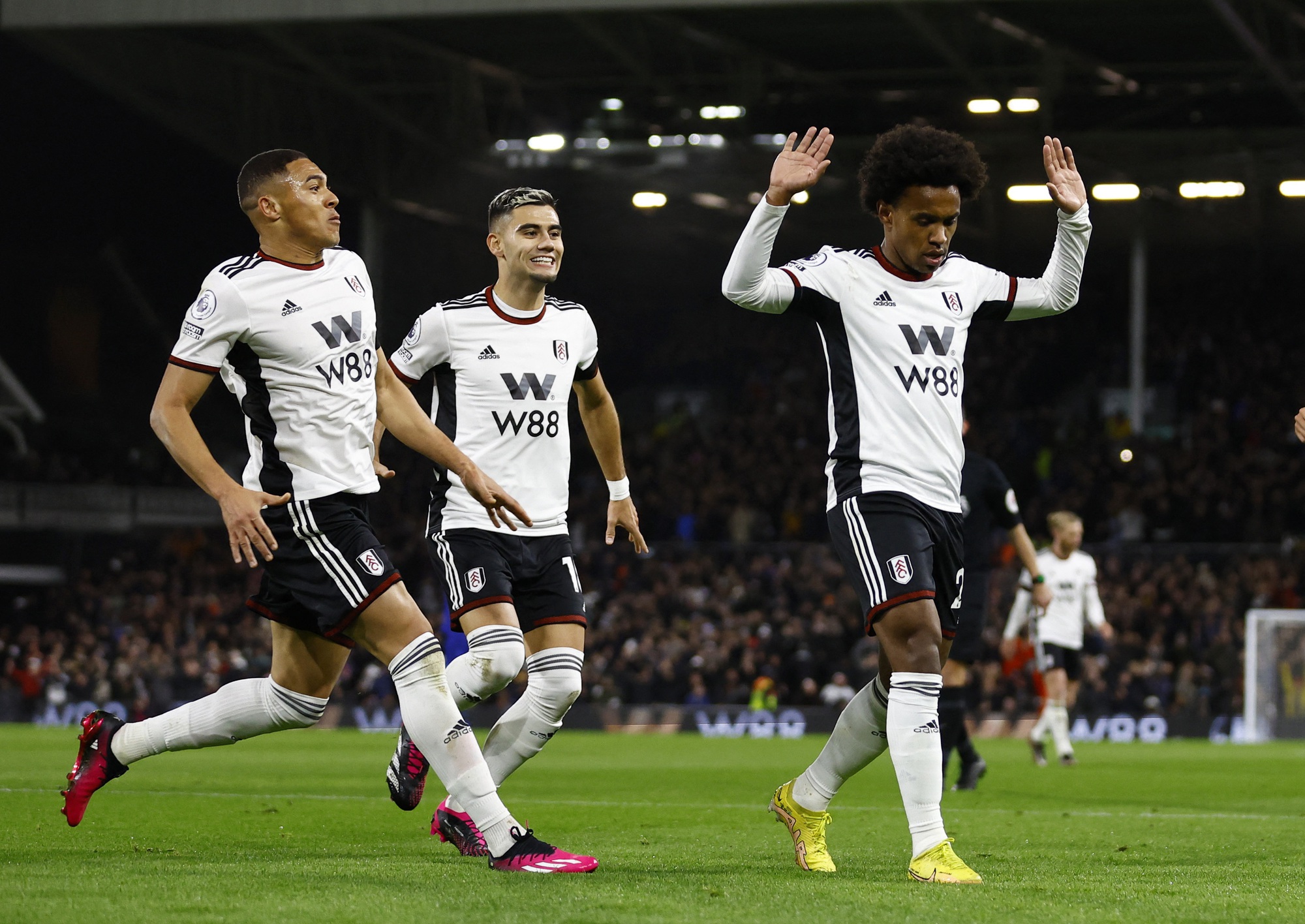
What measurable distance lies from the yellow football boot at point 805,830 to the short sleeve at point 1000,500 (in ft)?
16.0

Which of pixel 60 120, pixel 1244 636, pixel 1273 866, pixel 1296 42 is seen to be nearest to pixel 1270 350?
pixel 1296 42

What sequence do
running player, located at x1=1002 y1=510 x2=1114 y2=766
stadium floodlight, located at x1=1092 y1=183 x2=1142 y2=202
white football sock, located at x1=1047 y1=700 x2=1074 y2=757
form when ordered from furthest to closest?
stadium floodlight, located at x1=1092 y1=183 x2=1142 y2=202 < running player, located at x1=1002 y1=510 x2=1114 y2=766 < white football sock, located at x1=1047 y1=700 x2=1074 y2=757

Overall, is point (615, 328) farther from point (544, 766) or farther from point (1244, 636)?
point (544, 766)

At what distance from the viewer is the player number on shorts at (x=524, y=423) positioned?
7.05 meters

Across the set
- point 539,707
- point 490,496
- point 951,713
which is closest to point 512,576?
point 539,707

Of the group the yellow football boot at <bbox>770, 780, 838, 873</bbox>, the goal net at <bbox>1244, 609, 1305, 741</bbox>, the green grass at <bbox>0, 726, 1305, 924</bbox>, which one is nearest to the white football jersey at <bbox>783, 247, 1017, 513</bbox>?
the yellow football boot at <bbox>770, 780, 838, 873</bbox>

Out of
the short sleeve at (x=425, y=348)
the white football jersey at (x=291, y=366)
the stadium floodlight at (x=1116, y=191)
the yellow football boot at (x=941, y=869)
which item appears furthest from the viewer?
the stadium floodlight at (x=1116, y=191)

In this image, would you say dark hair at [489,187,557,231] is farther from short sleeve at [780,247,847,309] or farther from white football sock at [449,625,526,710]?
white football sock at [449,625,526,710]

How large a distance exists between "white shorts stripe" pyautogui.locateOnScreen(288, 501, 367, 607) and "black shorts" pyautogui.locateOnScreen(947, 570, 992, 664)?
5477 mm

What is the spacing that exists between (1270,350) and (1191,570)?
26.8 ft


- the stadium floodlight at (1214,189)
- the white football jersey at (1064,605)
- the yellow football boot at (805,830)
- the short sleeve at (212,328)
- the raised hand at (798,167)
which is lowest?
the yellow football boot at (805,830)

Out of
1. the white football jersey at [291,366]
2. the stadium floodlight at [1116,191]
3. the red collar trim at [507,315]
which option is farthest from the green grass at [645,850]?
the stadium floodlight at [1116,191]

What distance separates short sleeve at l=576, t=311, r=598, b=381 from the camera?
727cm

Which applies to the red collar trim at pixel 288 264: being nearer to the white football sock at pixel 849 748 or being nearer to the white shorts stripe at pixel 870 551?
the white shorts stripe at pixel 870 551
